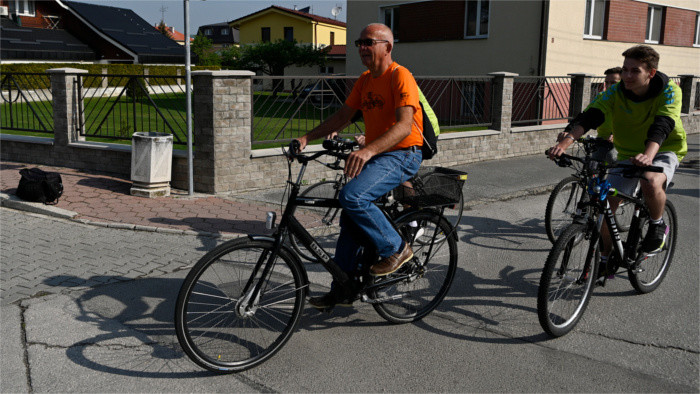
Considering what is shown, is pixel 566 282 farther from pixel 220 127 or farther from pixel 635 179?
pixel 220 127

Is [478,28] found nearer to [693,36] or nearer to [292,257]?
[693,36]

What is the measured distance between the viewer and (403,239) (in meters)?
4.18

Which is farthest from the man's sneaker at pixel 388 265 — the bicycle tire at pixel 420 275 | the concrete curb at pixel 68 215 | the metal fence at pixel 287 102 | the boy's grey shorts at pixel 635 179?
the metal fence at pixel 287 102

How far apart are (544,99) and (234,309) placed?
13.0 meters

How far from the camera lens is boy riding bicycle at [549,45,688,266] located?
4623 millimetres

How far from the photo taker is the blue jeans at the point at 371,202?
3846 millimetres

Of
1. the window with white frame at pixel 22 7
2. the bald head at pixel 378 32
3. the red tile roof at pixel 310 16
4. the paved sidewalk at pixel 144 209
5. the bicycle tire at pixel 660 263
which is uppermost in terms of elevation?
the red tile roof at pixel 310 16

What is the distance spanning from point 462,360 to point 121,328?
2.23 meters

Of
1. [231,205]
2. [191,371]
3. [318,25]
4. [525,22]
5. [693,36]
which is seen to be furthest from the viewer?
[318,25]

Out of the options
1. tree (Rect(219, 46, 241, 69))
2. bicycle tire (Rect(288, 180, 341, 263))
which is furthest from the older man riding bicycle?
tree (Rect(219, 46, 241, 69))

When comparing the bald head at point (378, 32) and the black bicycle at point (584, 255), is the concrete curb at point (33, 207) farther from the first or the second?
the black bicycle at point (584, 255)

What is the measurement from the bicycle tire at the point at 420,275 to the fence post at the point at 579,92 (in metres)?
12.2

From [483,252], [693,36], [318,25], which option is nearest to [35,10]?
[318,25]

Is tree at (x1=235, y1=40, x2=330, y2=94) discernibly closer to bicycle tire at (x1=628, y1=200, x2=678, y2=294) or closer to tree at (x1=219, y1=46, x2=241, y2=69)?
tree at (x1=219, y1=46, x2=241, y2=69)
